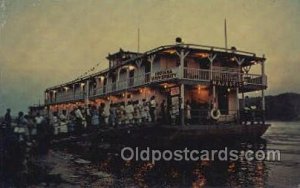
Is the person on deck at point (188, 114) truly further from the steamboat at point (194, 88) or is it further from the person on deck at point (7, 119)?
the person on deck at point (7, 119)

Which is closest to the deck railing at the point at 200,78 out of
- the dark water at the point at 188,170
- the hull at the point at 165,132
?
the hull at the point at 165,132

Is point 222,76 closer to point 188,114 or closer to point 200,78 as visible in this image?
point 200,78

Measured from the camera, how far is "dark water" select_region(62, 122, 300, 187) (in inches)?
349

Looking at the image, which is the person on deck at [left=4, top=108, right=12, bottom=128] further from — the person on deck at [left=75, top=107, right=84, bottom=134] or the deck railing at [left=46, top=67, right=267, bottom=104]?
the deck railing at [left=46, top=67, right=267, bottom=104]

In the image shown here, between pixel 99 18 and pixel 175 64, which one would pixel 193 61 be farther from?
pixel 99 18

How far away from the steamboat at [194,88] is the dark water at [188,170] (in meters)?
0.75

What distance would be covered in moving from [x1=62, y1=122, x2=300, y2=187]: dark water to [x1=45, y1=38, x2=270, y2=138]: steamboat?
754 millimetres

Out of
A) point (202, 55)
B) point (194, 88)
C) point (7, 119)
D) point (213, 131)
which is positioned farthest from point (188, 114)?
point (7, 119)

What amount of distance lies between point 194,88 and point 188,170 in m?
7.62

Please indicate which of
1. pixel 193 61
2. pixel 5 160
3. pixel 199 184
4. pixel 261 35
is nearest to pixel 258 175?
pixel 199 184

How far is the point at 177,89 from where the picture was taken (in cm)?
1752

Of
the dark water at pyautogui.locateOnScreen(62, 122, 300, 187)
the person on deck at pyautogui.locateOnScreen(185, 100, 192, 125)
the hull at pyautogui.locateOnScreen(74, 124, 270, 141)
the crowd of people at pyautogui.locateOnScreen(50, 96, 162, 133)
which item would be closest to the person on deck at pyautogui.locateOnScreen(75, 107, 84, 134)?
the crowd of people at pyautogui.locateOnScreen(50, 96, 162, 133)

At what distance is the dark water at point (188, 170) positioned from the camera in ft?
29.1

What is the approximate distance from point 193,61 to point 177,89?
1.51m
